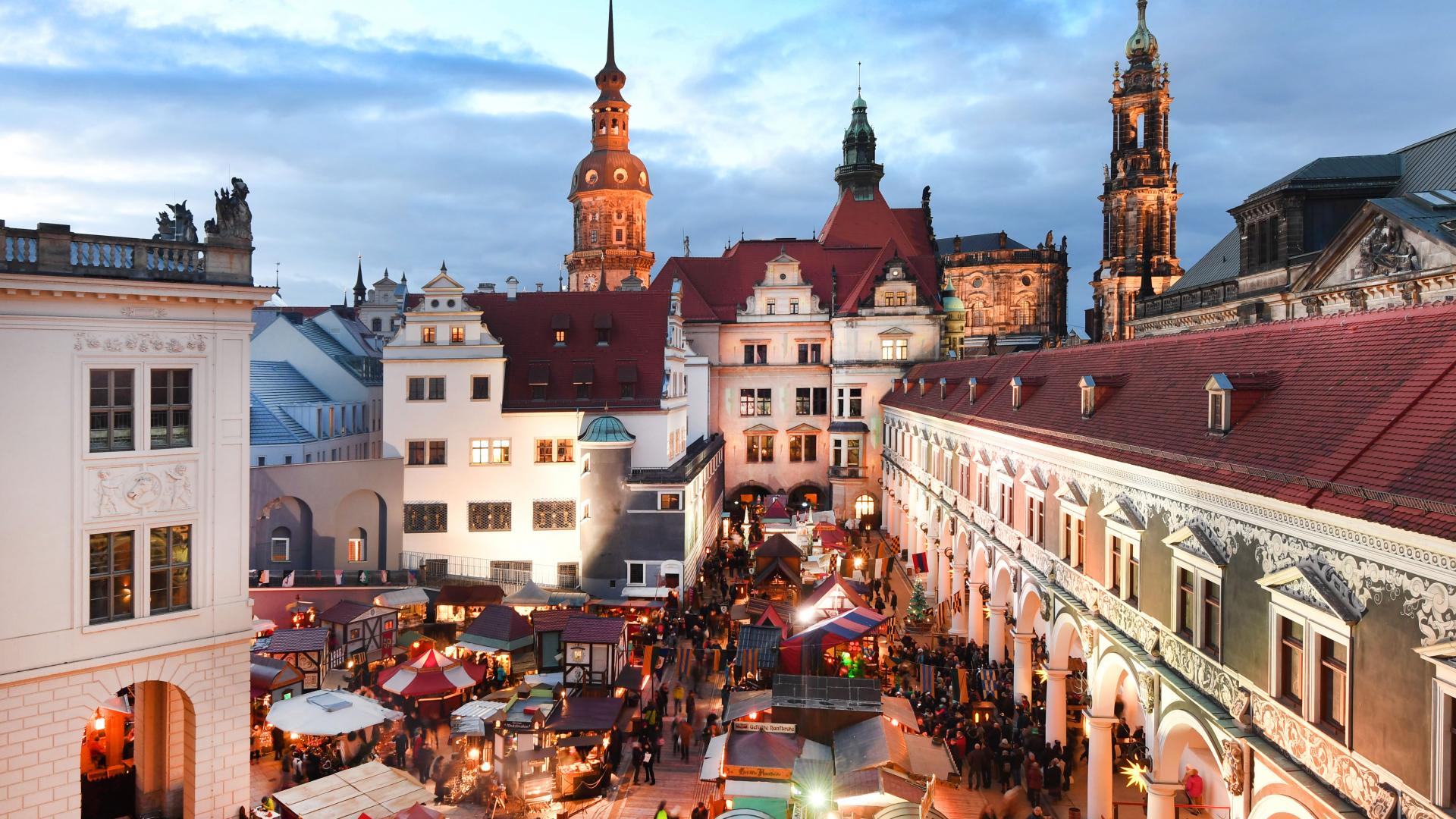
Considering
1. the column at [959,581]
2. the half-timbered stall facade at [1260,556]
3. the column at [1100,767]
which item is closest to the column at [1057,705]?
→ the half-timbered stall facade at [1260,556]

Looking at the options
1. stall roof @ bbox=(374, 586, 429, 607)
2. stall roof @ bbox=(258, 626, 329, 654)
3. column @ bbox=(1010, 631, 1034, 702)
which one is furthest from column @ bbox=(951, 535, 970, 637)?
stall roof @ bbox=(258, 626, 329, 654)

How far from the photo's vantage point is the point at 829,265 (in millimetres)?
61969

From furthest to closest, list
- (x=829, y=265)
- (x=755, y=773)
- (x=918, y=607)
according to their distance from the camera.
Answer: (x=829, y=265) < (x=918, y=607) < (x=755, y=773)

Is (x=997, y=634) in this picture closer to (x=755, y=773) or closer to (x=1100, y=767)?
(x=1100, y=767)

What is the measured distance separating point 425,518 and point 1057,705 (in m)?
24.7

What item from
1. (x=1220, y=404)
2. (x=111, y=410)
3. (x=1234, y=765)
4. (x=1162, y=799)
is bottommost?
(x=1162, y=799)

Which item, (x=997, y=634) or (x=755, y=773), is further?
(x=997, y=634)

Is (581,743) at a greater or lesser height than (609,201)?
lesser

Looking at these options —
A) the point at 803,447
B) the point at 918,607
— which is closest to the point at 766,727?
the point at 918,607

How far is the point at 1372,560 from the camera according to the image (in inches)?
382

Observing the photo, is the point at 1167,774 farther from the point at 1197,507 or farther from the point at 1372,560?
the point at 1372,560

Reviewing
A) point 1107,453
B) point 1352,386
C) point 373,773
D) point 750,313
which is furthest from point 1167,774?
point 750,313

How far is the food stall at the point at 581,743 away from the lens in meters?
19.9

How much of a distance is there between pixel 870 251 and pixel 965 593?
36.3m
